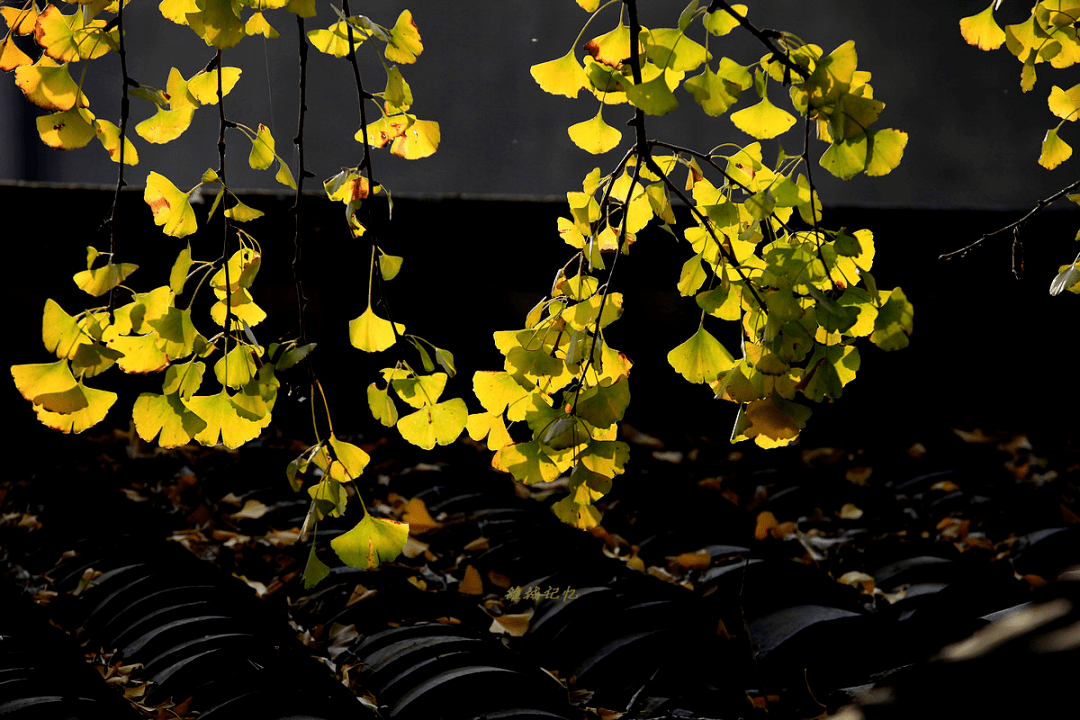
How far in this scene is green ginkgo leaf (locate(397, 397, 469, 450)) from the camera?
63 cm

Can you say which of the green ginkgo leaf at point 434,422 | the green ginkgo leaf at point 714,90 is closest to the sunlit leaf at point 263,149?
the green ginkgo leaf at point 434,422

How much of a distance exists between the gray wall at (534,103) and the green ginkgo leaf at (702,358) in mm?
3013

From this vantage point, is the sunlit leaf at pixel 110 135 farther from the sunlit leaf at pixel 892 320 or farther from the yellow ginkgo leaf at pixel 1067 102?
the yellow ginkgo leaf at pixel 1067 102

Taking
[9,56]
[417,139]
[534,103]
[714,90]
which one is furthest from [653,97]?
[534,103]

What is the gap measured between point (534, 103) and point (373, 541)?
11.4ft

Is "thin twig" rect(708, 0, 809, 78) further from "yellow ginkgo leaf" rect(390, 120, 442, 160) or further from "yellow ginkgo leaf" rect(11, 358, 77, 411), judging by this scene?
"yellow ginkgo leaf" rect(11, 358, 77, 411)

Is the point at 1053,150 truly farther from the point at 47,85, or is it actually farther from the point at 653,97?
the point at 47,85

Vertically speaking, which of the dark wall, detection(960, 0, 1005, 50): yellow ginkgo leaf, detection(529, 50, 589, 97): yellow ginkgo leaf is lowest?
the dark wall

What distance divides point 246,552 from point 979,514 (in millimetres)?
1209

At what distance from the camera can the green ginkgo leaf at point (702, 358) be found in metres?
0.67

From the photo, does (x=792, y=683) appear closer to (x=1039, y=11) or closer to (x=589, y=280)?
(x=589, y=280)

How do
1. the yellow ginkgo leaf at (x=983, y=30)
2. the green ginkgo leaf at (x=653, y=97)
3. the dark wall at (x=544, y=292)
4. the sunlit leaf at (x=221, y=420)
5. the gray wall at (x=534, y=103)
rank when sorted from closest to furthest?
the green ginkgo leaf at (x=653, y=97), the sunlit leaf at (x=221, y=420), the yellow ginkgo leaf at (x=983, y=30), the dark wall at (x=544, y=292), the gray wall at (x=534, y=103)

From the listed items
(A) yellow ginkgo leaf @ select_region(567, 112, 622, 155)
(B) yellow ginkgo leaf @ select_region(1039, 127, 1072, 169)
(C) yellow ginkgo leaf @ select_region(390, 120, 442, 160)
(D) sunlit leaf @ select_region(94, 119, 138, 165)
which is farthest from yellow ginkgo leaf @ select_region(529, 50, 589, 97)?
(B) yellow ginkgo leaf @ select_region(1039, 127, 1072, 169)

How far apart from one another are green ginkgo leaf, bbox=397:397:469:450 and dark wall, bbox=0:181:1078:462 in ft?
2.61
